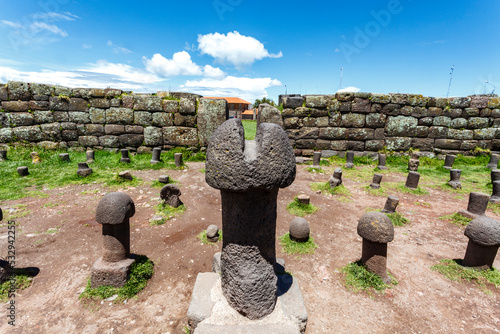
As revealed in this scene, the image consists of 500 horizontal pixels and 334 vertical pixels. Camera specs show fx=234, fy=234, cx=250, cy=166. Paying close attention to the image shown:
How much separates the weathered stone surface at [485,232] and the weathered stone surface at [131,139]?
1031 cm

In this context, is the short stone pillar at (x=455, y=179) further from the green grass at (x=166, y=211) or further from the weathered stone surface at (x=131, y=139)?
the weathered stone surface at (x=131, y=139)

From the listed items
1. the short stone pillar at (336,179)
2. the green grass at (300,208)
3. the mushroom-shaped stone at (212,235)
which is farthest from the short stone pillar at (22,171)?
the short stone pillar at (336,179)

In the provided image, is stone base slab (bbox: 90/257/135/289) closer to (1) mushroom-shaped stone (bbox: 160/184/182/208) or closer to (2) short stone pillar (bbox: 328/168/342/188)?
(1) mushroom-shaped stone (bbox: 160/184/182/208)

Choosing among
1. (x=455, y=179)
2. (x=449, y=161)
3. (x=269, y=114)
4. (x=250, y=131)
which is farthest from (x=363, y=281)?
(x=250, y=131)

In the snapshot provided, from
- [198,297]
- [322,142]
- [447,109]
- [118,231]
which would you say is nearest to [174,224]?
[118,231]

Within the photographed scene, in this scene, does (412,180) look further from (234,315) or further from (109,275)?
(109,275)

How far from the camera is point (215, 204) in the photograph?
19.4 feet

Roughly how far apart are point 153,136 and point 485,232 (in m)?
10.1

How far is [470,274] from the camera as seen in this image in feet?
11.4

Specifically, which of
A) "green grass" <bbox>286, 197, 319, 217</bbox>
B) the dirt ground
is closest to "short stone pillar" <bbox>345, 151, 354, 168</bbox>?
the dirt ground

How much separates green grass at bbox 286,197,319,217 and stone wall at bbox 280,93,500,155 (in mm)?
5021

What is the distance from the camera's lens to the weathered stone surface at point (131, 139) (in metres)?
9.72

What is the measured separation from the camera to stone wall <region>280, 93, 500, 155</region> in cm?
1019

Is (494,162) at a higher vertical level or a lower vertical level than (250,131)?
lower
